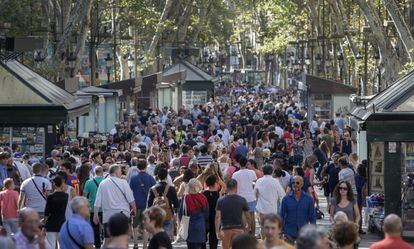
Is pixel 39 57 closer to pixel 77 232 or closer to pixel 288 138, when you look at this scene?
pixel 288 138

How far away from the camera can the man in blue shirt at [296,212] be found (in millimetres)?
16953

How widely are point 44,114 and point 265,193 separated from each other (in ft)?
29.3

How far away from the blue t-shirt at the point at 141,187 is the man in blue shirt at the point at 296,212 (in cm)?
341

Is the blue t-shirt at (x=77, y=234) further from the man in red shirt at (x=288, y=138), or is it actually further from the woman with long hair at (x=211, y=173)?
the man in red shirt at (x=288, y=138)

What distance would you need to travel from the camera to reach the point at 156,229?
1272 centimetres

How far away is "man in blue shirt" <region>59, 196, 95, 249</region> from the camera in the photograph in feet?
43.8

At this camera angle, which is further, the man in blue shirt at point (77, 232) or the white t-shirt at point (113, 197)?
the white t-shirt at point (113, 197)

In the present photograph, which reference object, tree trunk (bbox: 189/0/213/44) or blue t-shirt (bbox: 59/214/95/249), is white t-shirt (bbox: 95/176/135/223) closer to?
blue t-shirt (bbox: 59/214/95/249)

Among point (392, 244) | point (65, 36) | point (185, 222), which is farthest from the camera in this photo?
point (65, 36)

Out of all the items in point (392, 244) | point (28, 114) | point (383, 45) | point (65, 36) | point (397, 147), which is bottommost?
point (392, 244)

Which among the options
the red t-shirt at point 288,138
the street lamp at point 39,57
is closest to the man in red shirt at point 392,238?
the red t-shirt at point 288,138

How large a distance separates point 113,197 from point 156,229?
227 inches

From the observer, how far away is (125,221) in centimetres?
1115

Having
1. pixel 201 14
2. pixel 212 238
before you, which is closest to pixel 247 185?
pixel 212 238
